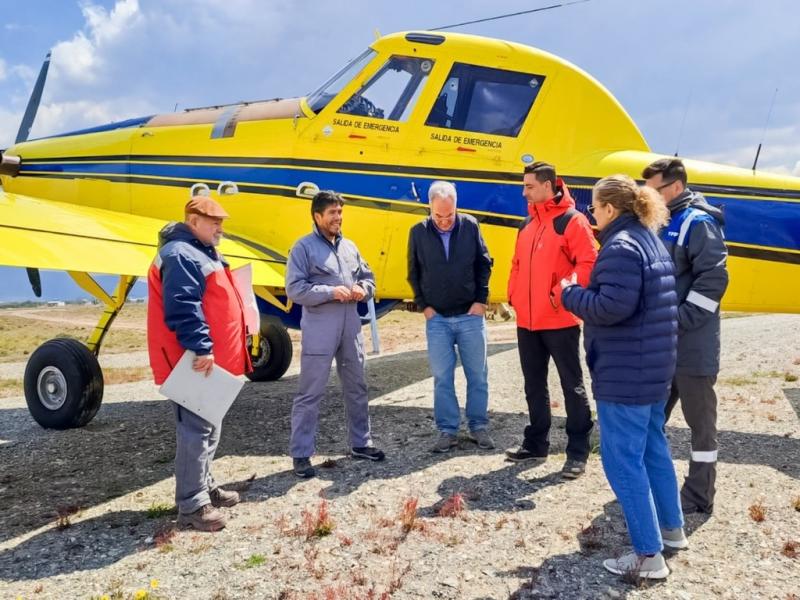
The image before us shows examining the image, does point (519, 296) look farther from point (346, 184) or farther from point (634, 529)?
point (346, 184)

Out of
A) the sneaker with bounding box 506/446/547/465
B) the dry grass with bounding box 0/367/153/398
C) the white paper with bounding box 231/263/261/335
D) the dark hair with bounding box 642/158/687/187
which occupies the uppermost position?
the dark hair with bounding box 642/158/687/187

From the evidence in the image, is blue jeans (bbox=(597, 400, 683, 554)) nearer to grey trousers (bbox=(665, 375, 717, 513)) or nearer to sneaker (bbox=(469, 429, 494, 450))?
grey trousers (bbox=(665, 375, 717, 513))

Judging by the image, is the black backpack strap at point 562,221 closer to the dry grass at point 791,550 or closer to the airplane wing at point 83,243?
the dry grass at point 791,550

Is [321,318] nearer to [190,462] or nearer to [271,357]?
[190,462]

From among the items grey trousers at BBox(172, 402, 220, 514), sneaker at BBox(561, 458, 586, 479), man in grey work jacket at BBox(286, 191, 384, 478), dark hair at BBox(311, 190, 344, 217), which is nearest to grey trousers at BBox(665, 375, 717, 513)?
sneaker at BBox(561, 458, 586, 479)

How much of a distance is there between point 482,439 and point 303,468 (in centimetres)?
155

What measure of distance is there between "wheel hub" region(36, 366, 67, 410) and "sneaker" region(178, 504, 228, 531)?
140 inches

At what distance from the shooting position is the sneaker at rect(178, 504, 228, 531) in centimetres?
378

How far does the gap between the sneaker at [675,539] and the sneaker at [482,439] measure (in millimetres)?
1929

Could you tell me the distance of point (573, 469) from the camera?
4.52m

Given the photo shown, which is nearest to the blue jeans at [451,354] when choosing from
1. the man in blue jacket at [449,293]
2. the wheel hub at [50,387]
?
the man in blue jacket at [449,293]

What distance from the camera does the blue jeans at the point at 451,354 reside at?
5.13m

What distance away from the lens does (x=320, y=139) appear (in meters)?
6.62

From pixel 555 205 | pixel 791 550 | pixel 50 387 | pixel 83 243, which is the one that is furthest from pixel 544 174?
pixel 50 387
